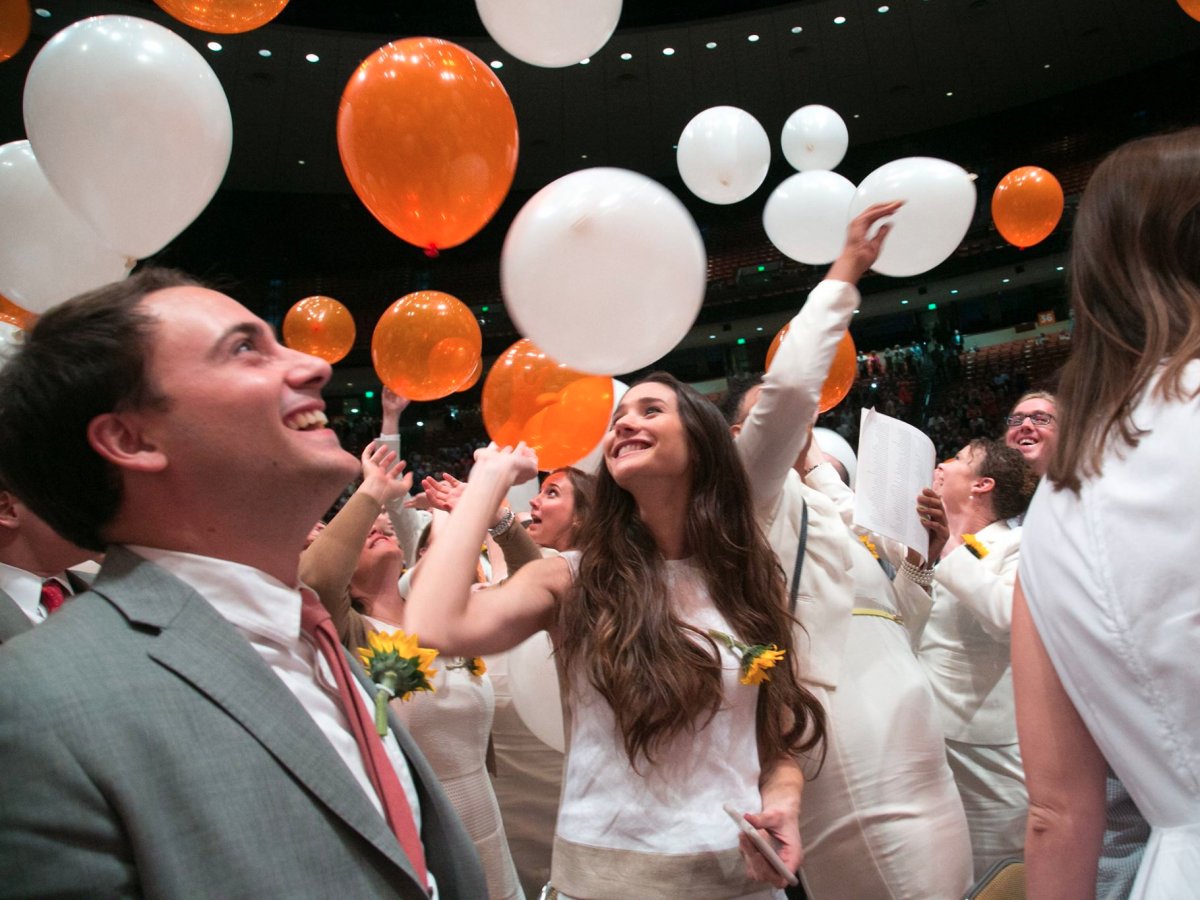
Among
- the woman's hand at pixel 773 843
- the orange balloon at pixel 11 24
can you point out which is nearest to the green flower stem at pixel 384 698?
the woman's hand at pixel 773 843

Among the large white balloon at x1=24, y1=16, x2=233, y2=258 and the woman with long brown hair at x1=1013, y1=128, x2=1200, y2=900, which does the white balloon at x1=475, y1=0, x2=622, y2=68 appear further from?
the woman with long brown hair at x1=1013, y1=128, x2=1200, y2=900

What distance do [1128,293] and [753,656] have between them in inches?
30.6

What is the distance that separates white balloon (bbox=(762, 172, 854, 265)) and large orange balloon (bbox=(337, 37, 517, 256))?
6.16ft

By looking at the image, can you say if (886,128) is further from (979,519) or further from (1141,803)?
(1141,803)

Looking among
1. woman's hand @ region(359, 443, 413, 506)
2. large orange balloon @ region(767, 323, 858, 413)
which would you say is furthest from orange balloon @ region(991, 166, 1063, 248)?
woman's hand @ region(359, 443, 413, 506)

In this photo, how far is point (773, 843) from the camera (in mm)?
1285

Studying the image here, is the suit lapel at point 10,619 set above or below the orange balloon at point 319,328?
below

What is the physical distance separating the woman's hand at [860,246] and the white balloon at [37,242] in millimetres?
1881

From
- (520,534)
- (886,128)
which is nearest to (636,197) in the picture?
(520,534)

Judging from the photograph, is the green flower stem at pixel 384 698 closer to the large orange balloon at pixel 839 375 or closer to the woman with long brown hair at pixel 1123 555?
the woman with long brown hair at pixel 1123 555

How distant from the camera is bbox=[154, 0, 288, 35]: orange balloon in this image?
8.11 feet

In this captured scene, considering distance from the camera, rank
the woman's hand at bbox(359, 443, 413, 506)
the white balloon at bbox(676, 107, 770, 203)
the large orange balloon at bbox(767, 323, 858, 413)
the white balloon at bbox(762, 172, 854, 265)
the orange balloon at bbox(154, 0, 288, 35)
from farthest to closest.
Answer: the white balloon at bbox(676, 107, 770, 203) < the white balloon at bbox(762, 172, 854, 265) < the large orange balloon at bbox(767, 323, 858, 413) < the orange balloon at bbox(154, 0, 288, 35) < the woman's hand at bbox(359, 443, 413, 506)

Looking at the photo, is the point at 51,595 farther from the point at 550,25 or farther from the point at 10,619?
the point at 550,25

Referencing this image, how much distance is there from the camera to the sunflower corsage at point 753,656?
1386 millimetres
